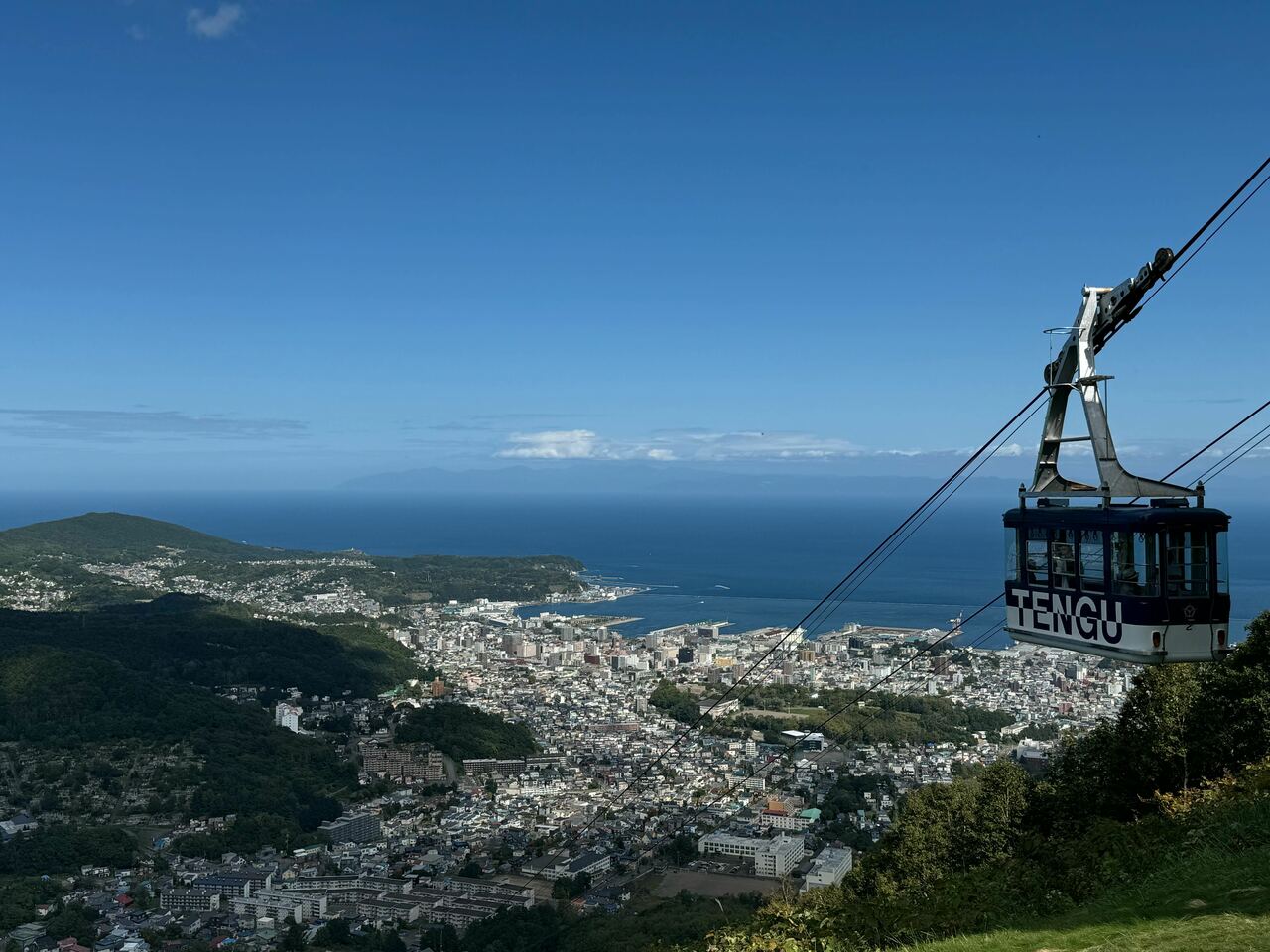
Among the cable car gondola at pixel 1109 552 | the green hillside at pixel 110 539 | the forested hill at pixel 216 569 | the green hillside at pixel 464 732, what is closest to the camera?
the cable car gondola at pixel 1109 552

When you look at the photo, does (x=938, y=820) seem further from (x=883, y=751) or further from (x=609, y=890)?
(x=883, y=751)

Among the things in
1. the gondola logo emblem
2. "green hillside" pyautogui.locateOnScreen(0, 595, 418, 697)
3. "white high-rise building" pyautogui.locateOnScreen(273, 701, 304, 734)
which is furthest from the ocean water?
the gondola logo emblem

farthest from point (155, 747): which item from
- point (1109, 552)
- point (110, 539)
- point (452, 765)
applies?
point (110, 539)

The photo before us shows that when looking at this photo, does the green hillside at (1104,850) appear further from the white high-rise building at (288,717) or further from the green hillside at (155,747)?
the white high-rise building at (288,717)

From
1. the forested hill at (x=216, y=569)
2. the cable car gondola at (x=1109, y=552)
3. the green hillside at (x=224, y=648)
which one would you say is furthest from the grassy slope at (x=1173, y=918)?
the forested hill at (x=216, y=569)

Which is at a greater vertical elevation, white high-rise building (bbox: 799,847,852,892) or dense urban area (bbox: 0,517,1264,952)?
white high-rise building (bbox: 799,847,852,892)

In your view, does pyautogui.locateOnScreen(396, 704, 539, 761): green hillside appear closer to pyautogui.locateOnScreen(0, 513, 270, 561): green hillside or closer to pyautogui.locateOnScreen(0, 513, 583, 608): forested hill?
pyautogui.locateOnScreen(0, 513, 583, 608): forested hill

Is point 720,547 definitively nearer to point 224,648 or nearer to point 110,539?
point 110,539
